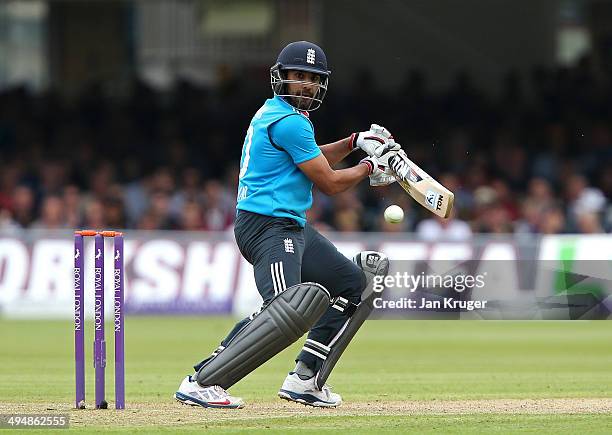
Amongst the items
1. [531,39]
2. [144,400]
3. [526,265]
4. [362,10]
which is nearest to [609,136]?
[531,39]

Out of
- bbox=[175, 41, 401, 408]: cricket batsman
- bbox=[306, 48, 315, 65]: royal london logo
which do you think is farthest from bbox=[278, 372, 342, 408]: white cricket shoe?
bbox=[306, 48, 315, 65]: royal london logo

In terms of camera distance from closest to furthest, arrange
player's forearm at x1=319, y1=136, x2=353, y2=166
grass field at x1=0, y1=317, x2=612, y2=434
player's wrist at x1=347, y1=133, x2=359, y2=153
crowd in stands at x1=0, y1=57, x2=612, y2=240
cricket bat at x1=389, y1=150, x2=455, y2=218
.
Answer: grass field at x1=0, y1=317, x2=612, y2=434 → cricket bat at x1=389, y1=150, x2=455, y2=218 → player's wrist at x1=347, y1=133, x2=359, y2=153 → player's forearm at x1=319, y1=136, x2=353, y2=166 → crowd in stands at x1=0, y1=57, x2=612, y2=240

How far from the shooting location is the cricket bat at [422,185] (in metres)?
7.22

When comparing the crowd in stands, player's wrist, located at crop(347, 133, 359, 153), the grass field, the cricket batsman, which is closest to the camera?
the grass field

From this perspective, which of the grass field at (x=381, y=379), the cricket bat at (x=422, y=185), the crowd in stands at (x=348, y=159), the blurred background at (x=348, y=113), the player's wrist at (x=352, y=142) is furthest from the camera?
the blurred background at (x=348, y=113)

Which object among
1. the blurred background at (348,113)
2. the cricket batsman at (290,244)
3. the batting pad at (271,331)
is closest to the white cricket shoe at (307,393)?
the cricket batsman at (290,244)

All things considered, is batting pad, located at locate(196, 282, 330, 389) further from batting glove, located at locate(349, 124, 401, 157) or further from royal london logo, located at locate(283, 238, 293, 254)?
batting glove, located at locate(349, 124, 401, 157)

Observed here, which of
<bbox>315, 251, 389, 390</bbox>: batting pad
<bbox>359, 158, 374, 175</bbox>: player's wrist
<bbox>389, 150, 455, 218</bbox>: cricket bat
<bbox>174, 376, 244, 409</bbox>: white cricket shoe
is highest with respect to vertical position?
<bbox>359, 158, 374, 175</bbox>: player's wrist

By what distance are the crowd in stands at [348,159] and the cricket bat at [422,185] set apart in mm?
8815

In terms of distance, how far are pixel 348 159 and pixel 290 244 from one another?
11.8m

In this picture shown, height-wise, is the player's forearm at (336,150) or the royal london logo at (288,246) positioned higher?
the player's forearm at (336,150)

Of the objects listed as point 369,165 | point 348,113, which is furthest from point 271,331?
point 348,113

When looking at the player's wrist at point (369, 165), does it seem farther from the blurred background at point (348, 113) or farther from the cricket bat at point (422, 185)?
the blurred background at point (348, 113)

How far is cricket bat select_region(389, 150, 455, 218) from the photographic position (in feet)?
23.7
